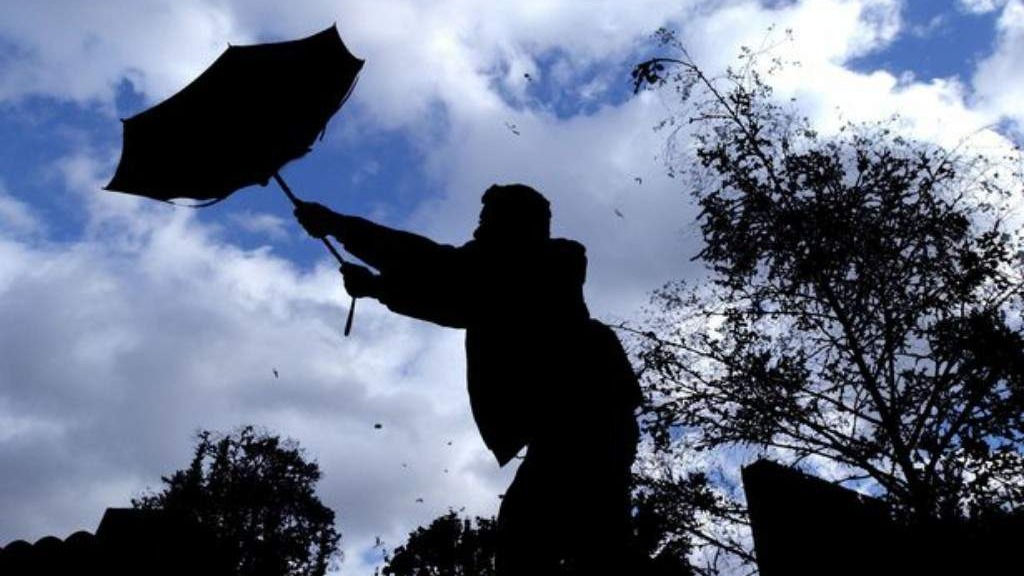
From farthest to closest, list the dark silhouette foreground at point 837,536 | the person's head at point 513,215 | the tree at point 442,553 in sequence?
the tree at point 442,553 < the person's head at point 513,215 < the dark silhouette foreground at point 837,536

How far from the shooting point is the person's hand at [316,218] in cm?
330

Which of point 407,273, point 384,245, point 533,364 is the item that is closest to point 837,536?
point 533,364

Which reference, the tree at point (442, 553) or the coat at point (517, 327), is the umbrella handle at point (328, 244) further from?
the tree at point (442, 553)

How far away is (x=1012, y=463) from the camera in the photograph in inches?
459

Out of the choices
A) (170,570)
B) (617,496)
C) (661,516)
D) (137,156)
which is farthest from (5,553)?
(661,516)

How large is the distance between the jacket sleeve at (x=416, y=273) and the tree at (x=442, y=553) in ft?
100

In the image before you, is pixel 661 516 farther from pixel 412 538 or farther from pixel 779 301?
pixel 412 538

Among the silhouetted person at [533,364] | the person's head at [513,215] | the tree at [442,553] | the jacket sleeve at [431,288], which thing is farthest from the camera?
the tree at [442,553]

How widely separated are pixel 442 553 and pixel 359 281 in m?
32.1

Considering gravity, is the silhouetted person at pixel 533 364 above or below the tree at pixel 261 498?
below

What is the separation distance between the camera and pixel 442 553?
3284cm

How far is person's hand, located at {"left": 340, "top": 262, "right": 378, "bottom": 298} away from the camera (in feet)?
10.2

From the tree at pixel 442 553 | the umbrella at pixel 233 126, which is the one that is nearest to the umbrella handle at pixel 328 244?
the umbrella at pixel 233 126

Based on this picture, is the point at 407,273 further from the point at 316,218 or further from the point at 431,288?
the point at 316,218
